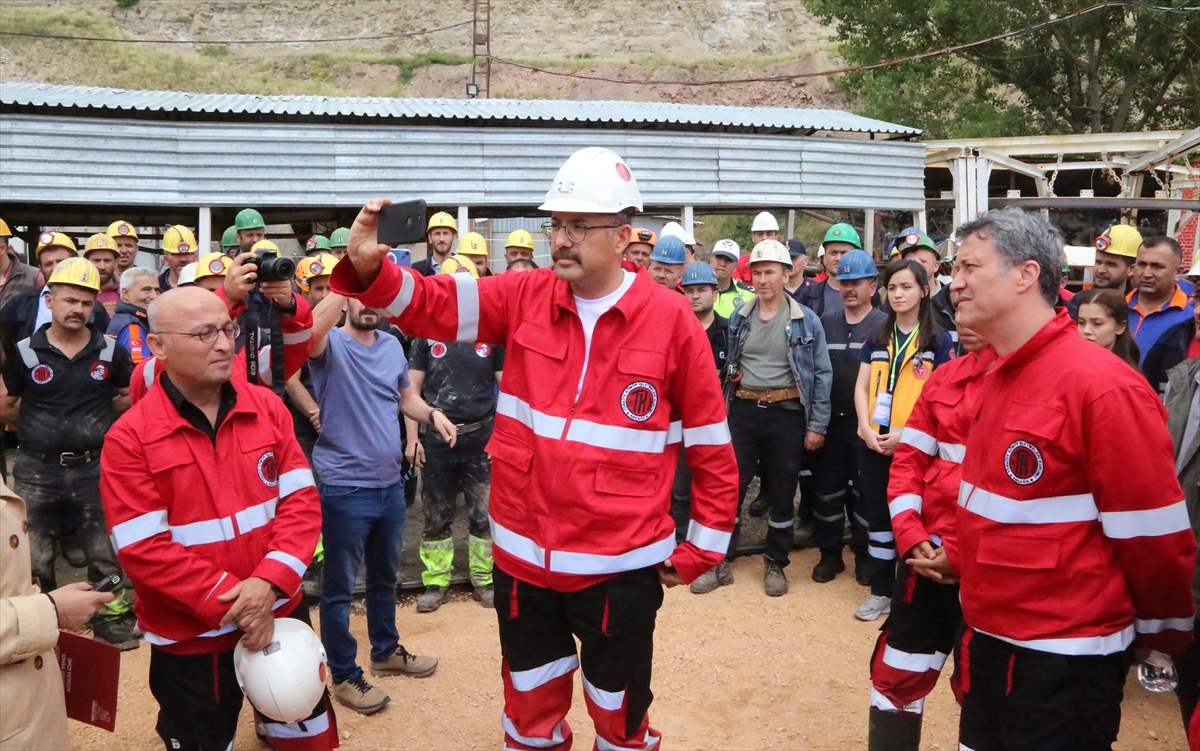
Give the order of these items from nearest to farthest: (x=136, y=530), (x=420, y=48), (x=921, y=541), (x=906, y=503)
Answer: (x=136, y=530) < (x=921, y=541) < (x=906, y=503) < (x=420, y=48)

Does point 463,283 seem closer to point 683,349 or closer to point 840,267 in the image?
point 683,349

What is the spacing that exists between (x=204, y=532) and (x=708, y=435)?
71.6 inches

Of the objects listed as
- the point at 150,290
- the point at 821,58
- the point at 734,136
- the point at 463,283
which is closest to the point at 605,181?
the point at 463,283

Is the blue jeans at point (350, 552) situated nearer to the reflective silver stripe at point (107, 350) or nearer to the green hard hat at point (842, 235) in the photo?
the reflective silver stripe at point (107, 350)

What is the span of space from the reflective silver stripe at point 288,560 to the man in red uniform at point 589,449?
719mm

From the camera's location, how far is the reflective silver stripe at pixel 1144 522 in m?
2.62

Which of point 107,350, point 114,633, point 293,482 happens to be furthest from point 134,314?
point 293,482

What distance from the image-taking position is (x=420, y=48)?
4662 cm

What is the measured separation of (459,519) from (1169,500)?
6.19 meters

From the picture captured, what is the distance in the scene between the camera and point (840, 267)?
6.90 m

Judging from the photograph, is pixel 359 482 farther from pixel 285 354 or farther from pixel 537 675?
pixel 537 675

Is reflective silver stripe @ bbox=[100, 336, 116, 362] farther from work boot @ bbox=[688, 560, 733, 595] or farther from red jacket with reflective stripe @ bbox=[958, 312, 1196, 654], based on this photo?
red jacket with reflective stripe @ bbox=[958, 312, 1196, 654]

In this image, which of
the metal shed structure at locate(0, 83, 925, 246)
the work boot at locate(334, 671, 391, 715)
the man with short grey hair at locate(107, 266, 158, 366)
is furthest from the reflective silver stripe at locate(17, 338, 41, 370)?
the metal shed structure at locate(0, 83, 925, 246)

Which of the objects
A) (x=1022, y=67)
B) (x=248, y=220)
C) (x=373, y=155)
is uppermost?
(x=1022, y=67)
